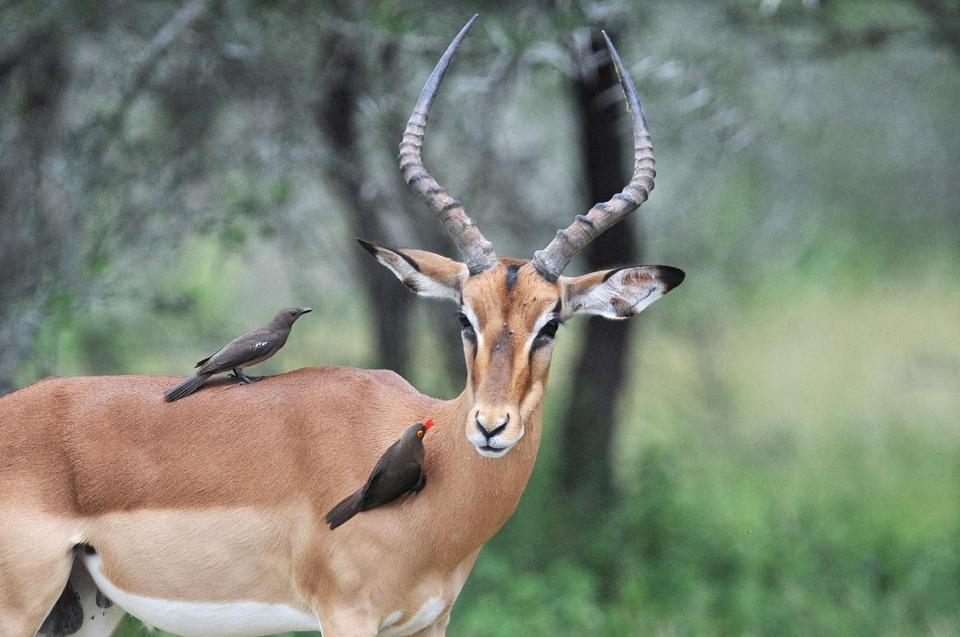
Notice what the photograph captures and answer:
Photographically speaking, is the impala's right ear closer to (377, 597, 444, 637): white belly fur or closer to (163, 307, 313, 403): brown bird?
(163, 307, 313, 403): brown bird

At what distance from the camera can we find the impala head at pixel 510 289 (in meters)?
3.93

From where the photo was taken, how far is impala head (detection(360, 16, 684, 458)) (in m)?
3.93

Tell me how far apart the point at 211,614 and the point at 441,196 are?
1.56 metres

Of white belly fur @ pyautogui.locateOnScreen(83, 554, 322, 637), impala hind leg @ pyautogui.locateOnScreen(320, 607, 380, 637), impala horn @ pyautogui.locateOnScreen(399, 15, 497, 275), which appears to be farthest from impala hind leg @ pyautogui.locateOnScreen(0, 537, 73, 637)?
impala horn @ pyautogui.locateOnScreen(399, 15, 497, 275)

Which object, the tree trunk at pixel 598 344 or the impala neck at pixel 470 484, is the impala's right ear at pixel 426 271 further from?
the tree trunk at pixel 598 344

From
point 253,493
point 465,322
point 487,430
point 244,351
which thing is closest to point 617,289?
point 465,322

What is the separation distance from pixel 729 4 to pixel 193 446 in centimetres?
525

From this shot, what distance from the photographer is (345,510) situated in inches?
164

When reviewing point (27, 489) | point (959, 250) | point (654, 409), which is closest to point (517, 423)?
point (27, 489)

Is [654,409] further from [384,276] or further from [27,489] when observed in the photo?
[27,489]

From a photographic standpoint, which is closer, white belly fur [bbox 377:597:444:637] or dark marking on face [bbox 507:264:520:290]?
dark marking on face [bbox 507:264:520:290]

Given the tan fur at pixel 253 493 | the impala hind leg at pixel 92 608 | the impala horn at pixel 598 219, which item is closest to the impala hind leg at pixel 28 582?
the tan fur at pixel 253 493

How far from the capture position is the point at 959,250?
50.5 feet

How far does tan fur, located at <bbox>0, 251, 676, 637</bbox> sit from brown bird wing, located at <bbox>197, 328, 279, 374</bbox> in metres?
0.13
